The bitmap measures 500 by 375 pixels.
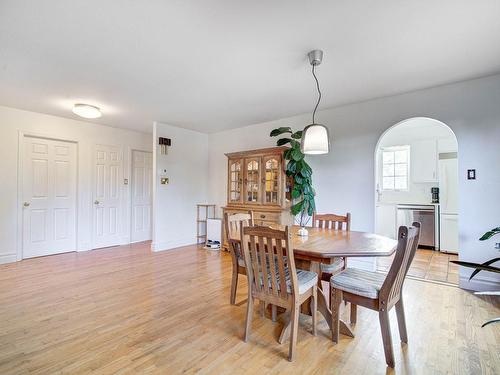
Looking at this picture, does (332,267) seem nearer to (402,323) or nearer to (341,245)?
(341,245)

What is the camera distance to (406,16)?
1838 millimetres

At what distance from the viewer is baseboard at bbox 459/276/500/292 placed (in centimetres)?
277

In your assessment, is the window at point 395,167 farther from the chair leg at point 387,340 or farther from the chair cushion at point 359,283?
the chair leg at point 387,340

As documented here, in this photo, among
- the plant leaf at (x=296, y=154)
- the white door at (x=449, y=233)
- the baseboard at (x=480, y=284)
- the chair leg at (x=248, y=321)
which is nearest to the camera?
the chair leg at (x=248, y=321)

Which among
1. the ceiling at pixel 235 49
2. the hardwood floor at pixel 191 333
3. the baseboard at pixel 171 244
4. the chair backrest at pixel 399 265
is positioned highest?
the ceiling at pixel 235 49

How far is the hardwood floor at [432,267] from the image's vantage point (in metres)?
3.28

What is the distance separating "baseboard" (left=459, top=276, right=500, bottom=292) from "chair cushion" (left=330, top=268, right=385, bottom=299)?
172 cm

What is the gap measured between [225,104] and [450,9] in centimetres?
263

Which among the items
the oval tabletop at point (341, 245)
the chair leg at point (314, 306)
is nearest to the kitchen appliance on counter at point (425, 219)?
the oval tabletop at point (341, 245)

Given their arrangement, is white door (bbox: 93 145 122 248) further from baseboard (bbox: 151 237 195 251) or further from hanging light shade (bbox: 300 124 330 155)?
hanging light shade (bbox: 300 124 330 155)

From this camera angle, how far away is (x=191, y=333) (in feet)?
6.61

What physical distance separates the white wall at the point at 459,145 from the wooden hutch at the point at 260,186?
465 millimetres

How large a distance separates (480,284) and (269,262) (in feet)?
8.75

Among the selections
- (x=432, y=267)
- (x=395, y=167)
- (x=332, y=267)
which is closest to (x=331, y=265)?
(x=332, y=267)
